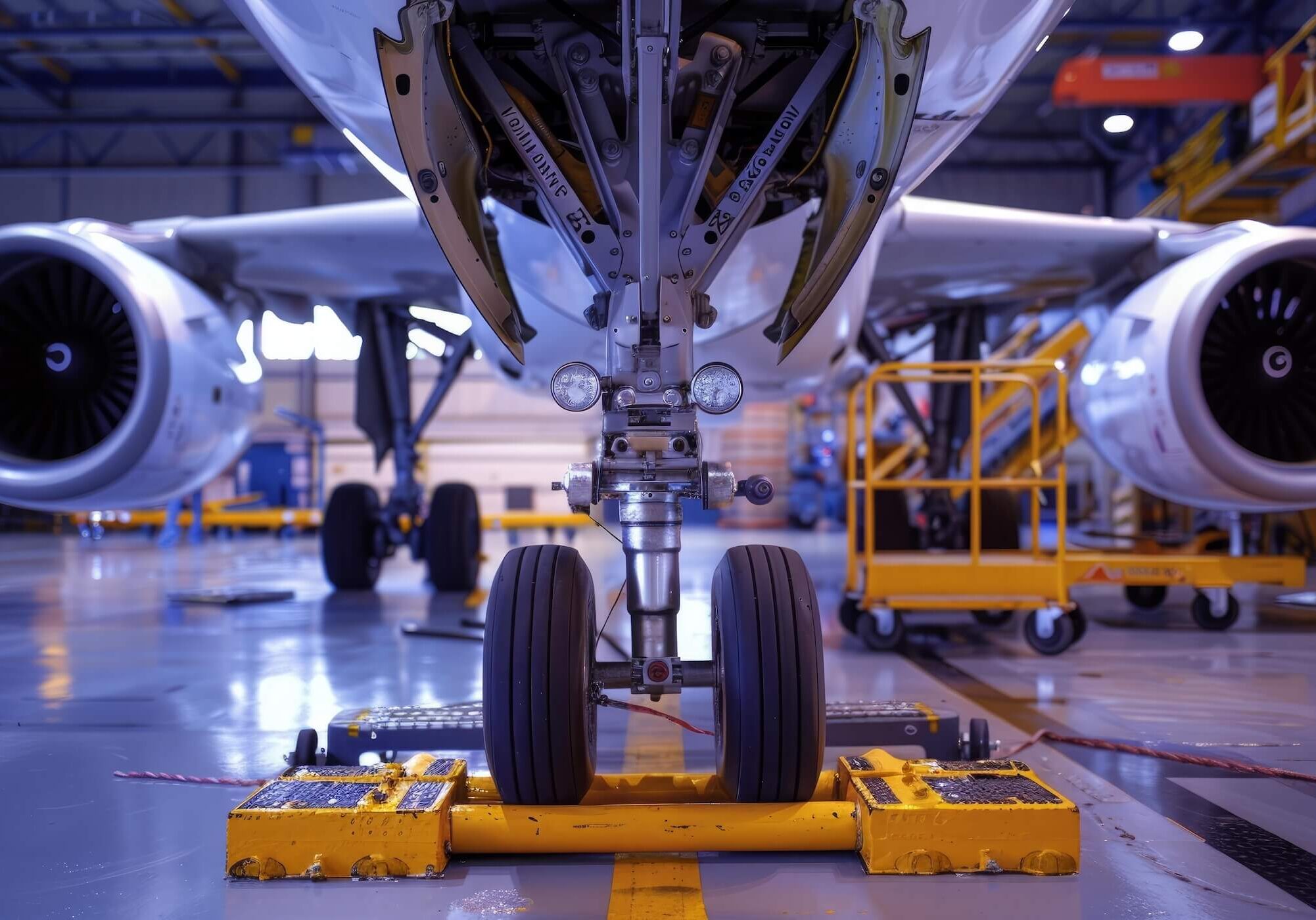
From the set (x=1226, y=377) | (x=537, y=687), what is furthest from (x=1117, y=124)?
(x=537, y=687)

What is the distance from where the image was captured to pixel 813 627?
197cm

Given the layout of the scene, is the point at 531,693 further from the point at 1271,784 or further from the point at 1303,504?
the point at 1303,504

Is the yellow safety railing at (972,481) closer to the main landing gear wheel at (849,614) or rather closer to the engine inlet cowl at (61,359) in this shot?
the main landing gear wheel at (849,614)

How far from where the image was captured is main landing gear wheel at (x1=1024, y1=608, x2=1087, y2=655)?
4.29 m

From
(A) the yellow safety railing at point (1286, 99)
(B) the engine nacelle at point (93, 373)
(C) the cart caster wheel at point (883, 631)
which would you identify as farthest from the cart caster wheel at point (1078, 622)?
(A) the yellow safety railing at point (1286, 99)

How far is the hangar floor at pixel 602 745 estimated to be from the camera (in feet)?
5.49

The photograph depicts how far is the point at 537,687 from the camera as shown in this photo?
6.15ft

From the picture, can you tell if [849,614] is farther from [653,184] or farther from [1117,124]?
[1117,124]

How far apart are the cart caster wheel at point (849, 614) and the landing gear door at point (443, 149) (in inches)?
121

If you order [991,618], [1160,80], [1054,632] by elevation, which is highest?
[1160,80]

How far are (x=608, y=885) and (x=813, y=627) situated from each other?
670mm

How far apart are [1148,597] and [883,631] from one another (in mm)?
2614

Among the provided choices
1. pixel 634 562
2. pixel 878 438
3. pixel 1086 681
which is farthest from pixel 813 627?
pixel 878 438

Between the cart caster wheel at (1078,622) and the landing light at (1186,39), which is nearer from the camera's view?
the cart caster wheel at (1078,622)
